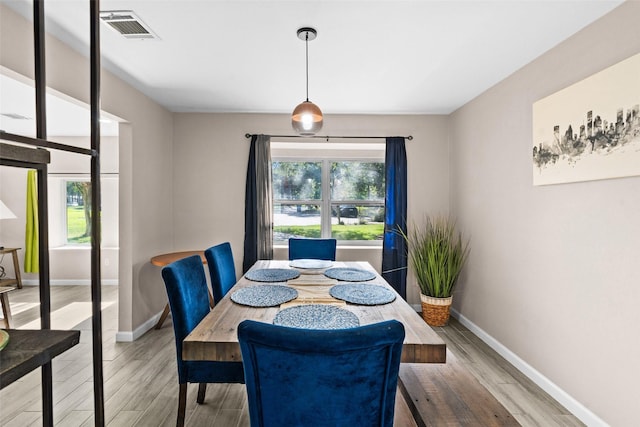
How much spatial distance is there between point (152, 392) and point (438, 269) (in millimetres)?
2761

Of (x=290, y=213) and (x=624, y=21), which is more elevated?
(x=624, y=21)

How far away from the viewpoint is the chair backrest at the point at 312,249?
339cm

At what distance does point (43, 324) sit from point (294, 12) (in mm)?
1925

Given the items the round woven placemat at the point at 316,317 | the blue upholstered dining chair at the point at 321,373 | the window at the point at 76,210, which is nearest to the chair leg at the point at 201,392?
the round woven placemat at the point at 316,317

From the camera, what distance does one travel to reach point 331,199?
443 cm

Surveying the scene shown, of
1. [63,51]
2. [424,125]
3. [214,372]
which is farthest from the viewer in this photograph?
[424,125]

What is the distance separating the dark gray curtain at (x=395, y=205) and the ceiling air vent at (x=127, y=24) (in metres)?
2.72

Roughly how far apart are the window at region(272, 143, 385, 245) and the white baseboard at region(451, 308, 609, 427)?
5.54 ft

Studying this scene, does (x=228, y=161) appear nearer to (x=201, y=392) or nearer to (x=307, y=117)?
(x=307, y=117)

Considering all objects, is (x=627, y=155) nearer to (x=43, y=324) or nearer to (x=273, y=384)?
(x=273, y=384)

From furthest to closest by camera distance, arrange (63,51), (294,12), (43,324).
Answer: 1. (63,51)
2. (294,12)
3. (43,324)

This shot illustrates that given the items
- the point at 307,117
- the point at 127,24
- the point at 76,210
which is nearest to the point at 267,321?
the point at 307,117

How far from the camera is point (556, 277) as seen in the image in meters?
2.38

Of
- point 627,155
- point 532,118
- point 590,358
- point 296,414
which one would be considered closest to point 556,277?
point 590,358
